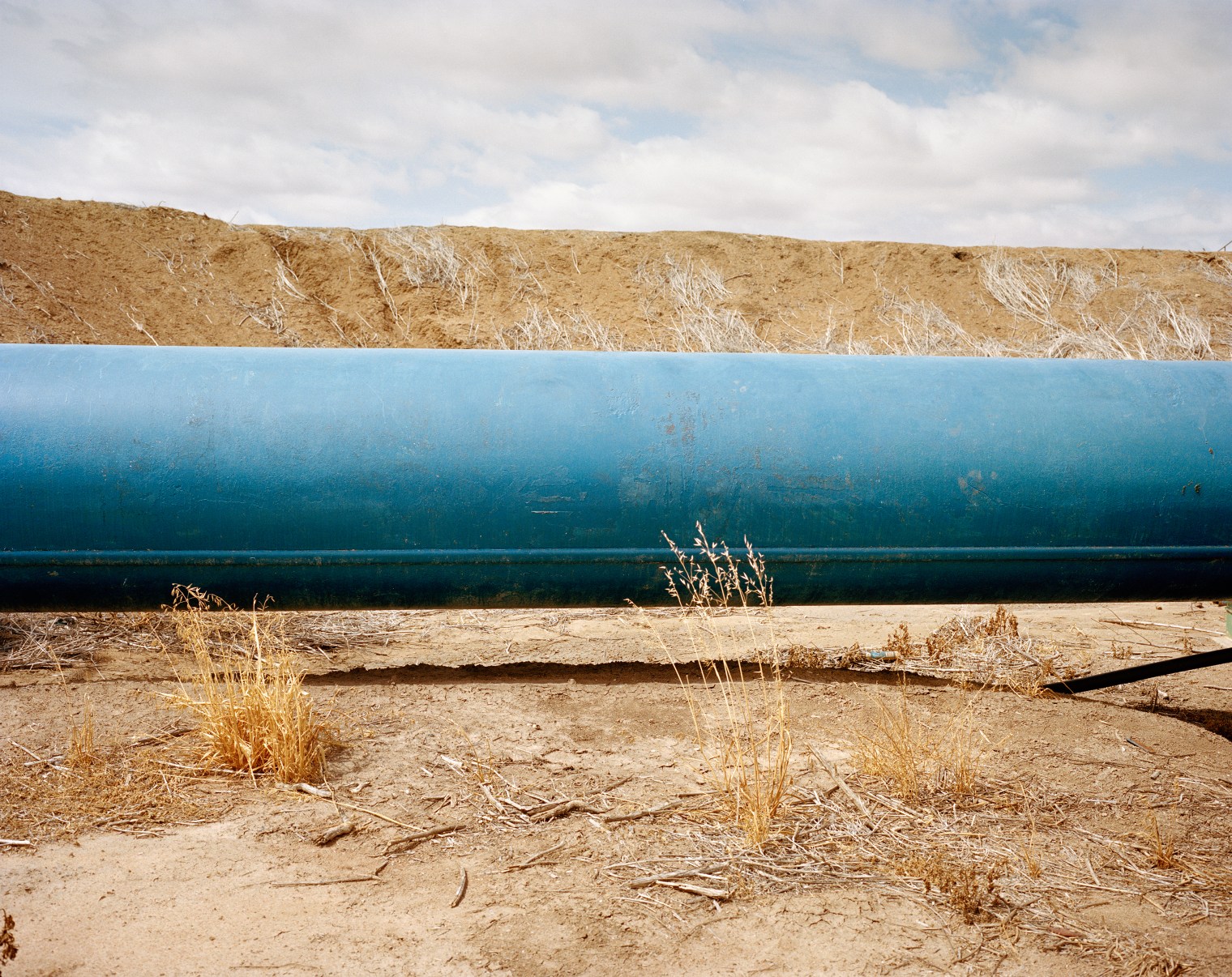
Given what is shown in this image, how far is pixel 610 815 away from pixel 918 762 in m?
1.14

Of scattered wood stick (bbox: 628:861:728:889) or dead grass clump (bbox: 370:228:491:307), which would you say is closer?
scattered wood stick (bbox: 628:861:728:889)

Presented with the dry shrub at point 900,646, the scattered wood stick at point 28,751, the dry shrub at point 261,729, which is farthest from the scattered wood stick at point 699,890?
the dry shrub at point 900,646

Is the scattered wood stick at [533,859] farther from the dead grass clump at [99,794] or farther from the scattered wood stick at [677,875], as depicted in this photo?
the dead grass clump at [99,794]

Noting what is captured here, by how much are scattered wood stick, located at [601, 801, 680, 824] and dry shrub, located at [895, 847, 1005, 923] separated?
0.71 metres

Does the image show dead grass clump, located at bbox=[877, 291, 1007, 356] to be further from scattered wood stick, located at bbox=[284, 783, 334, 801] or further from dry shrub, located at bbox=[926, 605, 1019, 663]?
scattered wood stick, located at bbox=[284, 783, 334, 801]

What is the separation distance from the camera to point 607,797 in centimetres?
311

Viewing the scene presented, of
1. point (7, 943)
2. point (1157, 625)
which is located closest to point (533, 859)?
point (7, 943)

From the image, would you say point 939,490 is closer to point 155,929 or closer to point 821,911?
point 821,911

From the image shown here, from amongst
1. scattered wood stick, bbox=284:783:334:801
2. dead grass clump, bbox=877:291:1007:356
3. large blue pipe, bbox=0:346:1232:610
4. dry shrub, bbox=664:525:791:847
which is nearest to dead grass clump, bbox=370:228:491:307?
dead grass clump, bbox=877:291:1007:356

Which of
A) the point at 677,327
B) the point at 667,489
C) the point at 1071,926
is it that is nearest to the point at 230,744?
the point at 667,489

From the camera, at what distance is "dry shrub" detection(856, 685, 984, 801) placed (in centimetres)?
311

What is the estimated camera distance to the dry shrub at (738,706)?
2807mm

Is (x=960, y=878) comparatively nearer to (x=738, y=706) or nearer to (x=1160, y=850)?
(x=1160, y=850)

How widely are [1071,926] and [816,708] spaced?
1722 mm
